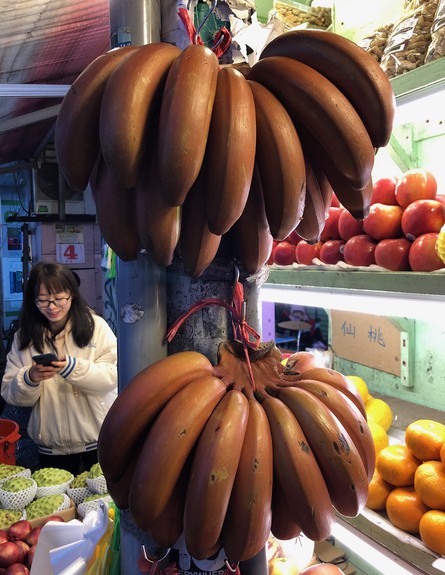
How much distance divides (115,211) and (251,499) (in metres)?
0.43

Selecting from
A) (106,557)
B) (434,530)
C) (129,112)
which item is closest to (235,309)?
(129,112)

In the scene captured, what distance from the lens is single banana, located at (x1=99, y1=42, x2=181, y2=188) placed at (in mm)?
554

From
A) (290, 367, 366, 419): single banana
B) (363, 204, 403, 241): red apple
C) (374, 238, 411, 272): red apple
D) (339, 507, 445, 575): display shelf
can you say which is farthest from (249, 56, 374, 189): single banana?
(339, 507, 445, 575): display shelf

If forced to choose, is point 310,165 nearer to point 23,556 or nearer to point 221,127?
point 221,127

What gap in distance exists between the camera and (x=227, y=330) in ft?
2.76

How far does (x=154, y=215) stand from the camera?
0.61 meters

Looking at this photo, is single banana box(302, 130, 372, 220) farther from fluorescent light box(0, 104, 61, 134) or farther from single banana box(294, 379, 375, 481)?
fluorescent light box(0, 104, 61, 134)

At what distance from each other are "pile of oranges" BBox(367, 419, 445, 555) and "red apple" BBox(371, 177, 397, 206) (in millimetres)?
782

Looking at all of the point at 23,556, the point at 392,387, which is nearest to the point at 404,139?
the point at 392,387

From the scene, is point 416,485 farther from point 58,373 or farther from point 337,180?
point 58,373

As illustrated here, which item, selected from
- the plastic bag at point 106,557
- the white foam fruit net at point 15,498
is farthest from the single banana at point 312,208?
the white foam fruit net at point 15,498

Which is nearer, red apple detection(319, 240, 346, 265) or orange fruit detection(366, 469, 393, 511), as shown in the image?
orange fruit detection(366, 469, 393, 511)

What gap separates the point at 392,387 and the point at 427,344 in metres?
0.30

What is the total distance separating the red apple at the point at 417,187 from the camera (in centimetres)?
158
